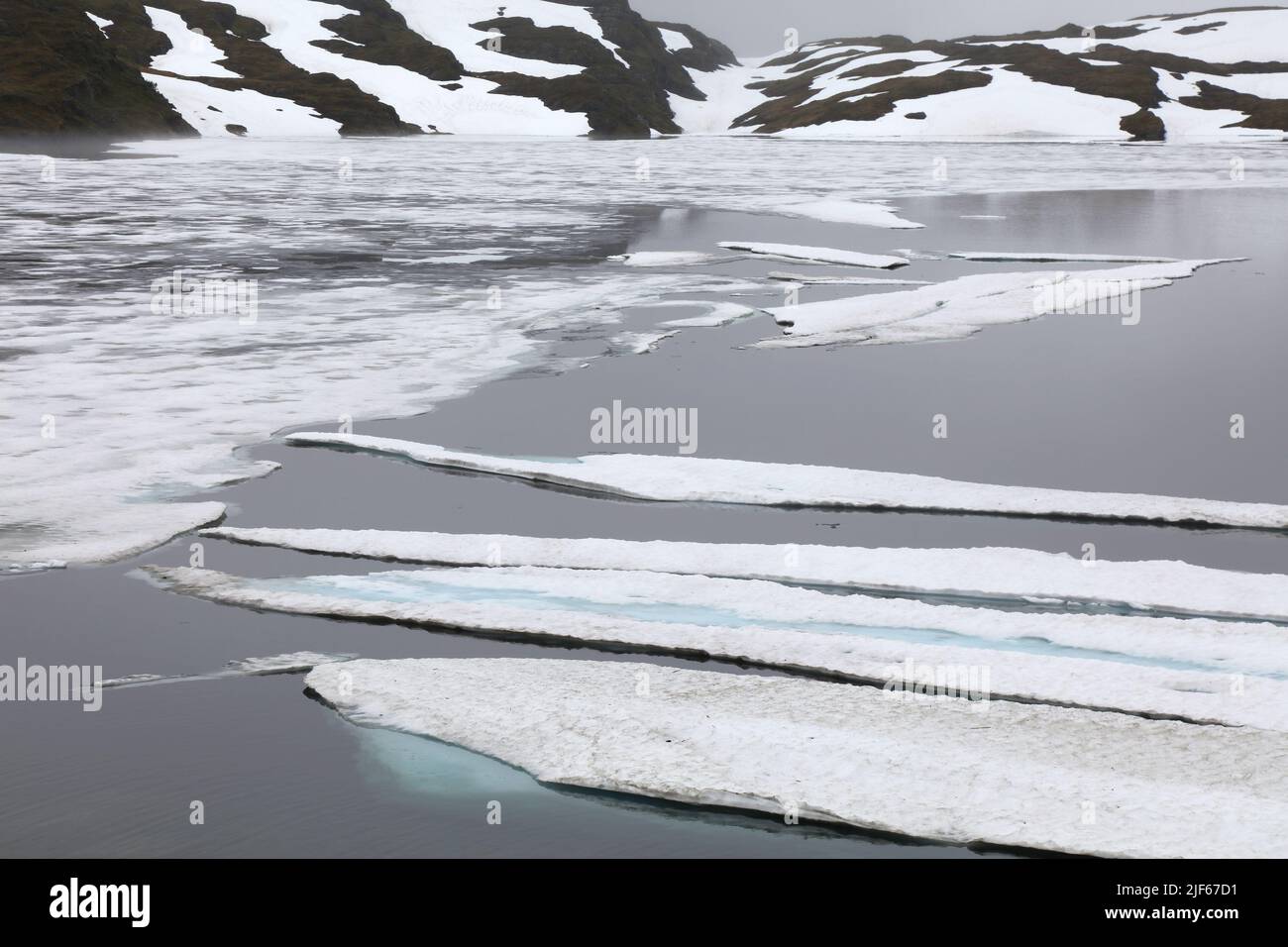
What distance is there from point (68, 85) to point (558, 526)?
6257 centimetres

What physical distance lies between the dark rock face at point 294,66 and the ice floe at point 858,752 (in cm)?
5923

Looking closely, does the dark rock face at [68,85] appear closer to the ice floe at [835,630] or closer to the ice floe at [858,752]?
the ice floe at [835,630]

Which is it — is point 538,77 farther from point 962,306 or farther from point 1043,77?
point 962,306

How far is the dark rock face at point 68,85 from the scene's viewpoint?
192 ft

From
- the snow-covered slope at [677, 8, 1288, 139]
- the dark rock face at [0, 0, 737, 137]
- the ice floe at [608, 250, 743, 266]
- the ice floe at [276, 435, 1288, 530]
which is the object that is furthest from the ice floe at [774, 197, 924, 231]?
the snow-covered slope at [677, 8, 1288, 139]

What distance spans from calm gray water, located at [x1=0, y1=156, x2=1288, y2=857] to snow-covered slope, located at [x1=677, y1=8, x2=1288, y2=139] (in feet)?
197

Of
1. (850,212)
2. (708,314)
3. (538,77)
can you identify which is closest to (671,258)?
(708,314)

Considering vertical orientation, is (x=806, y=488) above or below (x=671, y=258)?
below

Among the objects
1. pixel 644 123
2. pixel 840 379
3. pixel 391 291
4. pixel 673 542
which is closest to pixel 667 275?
pixel 391 291

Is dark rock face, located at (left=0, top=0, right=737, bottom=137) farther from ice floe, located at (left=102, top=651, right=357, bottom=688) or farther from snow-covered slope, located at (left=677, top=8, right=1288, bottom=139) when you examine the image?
ice floe, located at (left=102, top=651, right=357, bottom=688)

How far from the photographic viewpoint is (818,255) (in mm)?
17219

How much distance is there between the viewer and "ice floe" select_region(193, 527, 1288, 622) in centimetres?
530

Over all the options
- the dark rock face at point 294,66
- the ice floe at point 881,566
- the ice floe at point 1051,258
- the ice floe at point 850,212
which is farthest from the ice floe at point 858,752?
the dark rock face at point 294,66
